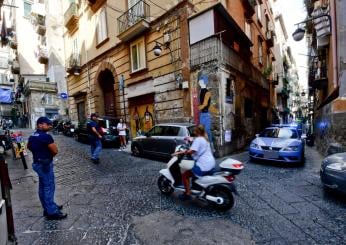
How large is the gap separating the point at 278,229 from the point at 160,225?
1.83 m

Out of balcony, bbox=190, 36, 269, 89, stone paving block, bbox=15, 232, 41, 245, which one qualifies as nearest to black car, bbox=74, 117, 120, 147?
balcony, bbox=190, 36, 269, 89

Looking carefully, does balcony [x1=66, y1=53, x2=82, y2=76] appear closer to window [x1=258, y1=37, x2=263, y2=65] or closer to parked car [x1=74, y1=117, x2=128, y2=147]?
parked car [x1=74, y1=117, x2=128, y2=147]

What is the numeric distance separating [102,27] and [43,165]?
15.3 m

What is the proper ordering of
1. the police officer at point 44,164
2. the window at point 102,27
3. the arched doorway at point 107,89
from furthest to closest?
the arched doorway at point 107,89 < the window at point 102,27 < the police officer at point 44,164

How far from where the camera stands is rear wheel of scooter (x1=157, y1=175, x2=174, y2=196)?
Answer: 18.6 feet

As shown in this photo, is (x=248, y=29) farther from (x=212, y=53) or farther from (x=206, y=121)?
(x=206, y=121)

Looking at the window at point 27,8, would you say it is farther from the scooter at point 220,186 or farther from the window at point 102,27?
the scooter at point 220,186

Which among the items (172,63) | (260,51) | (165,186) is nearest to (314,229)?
(165,186)

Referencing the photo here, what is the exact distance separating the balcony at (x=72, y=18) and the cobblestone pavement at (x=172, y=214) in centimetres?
1708

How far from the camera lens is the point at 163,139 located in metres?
9.68

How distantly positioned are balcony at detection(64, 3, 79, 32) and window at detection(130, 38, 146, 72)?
29.0ft

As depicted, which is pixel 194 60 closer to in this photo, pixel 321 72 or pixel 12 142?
pixel 321 72

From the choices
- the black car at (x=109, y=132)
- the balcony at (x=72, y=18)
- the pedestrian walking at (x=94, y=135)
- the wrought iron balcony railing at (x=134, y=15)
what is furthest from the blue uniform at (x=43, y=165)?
the balcony at (x=72, y=18)

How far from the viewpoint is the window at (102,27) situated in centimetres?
1722
